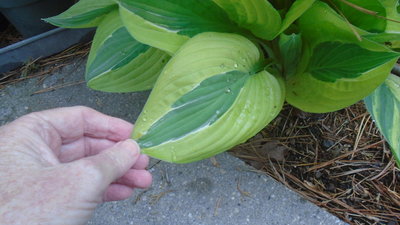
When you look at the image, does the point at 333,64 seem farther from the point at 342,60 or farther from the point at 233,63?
the point at 233,63

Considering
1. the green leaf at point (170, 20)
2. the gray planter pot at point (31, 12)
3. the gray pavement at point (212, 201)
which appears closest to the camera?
the green leaf at point (170, 20)

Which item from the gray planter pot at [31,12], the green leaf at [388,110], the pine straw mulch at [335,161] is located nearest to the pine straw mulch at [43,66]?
the gray planter pot at [31,12]

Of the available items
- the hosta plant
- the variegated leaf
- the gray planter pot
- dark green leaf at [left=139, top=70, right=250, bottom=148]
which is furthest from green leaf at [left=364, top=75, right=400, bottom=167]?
the gray planter pot

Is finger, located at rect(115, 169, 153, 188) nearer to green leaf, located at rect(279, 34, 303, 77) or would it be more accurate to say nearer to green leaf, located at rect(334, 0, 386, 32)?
green leaf, located at rect(279, 34, 303, 77)

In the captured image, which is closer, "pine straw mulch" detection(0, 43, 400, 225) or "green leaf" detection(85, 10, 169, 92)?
"green leaf" detection(85, 10, 169, 92)

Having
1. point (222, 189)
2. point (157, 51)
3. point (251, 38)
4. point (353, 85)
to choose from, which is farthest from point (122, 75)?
point (353, 85)

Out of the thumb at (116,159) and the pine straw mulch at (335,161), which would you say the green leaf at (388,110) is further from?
the thumb at (116,159)
